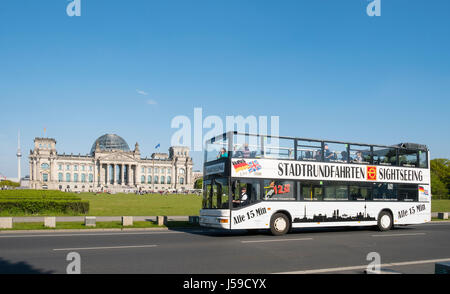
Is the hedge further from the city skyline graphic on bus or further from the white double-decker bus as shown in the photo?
the city skyline graphic on bus

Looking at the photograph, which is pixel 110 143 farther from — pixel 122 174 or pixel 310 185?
pixel 310 185

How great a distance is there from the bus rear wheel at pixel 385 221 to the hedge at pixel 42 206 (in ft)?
63.3

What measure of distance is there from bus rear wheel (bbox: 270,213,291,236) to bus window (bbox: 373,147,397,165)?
5.88m

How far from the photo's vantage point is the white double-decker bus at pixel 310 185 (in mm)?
15719

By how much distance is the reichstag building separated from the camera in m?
153

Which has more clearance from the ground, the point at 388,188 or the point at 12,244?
the point at 388,188

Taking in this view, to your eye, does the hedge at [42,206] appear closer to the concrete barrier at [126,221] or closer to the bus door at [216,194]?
the concrete barrier at [126,221]

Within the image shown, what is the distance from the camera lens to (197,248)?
12492mm

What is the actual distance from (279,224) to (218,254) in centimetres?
582

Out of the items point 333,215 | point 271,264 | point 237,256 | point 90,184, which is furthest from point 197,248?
point 90,184

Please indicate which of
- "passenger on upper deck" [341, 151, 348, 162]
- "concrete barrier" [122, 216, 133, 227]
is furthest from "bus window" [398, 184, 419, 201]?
"concrete barrier" [122, 216, 133, 227]

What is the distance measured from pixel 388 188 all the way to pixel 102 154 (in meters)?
154
